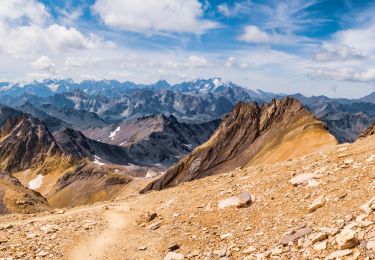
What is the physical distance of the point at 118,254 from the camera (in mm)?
29516

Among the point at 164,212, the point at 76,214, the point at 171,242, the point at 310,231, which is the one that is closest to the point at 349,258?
the point at 310,231

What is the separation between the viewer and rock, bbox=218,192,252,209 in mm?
33031

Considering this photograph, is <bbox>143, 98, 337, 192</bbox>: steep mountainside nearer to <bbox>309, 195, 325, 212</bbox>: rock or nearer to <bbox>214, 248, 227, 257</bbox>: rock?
<bbox>309, 195, 325, 212</bbox>: rock

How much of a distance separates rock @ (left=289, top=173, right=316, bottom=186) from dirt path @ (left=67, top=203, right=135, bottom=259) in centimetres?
1344

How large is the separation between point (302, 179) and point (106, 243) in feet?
48.7

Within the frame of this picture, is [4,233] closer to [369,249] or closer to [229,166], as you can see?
[369,249]

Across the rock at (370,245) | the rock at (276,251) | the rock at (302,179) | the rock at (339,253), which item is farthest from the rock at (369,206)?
the rock at (302,179)

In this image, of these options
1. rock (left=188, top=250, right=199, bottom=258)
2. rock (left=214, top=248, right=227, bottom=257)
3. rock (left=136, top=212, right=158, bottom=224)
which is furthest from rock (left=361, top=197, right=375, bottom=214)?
rock (left=136, top=212, right=158, bottom=224)

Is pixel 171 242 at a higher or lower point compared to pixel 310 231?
lower

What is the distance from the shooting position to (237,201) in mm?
33625

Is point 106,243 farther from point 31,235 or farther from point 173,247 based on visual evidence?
point 31,235

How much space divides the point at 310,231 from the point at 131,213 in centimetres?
2042

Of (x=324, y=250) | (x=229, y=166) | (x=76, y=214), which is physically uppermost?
(x=324, y=250)

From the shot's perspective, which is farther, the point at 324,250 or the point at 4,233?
the point at 4,233
